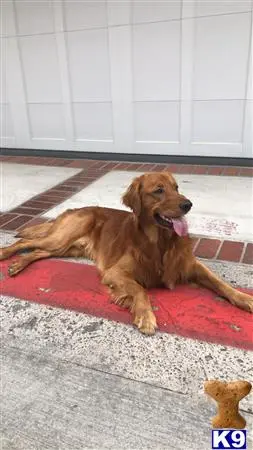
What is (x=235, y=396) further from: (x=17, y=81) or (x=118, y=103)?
(x=17, y=81)

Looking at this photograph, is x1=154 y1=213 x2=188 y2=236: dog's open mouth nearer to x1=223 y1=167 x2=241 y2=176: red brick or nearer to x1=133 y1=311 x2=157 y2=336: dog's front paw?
x1=133 y1=311 x2=157 y2=336: dog's front paw

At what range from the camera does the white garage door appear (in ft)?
15.9

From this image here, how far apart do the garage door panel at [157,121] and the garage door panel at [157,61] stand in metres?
0.11

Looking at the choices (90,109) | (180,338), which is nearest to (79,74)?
(90,109)

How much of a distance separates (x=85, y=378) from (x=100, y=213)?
1476mm

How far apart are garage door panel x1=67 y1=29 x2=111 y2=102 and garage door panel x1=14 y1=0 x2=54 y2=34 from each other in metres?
0.41

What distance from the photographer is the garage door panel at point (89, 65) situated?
5430 mm

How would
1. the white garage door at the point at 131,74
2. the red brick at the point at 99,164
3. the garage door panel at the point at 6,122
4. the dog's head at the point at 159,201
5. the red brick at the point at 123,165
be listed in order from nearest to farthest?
the dog's head at the point at 159,201, the white garage door at the point at 131,74, the red brick at the point at 123,165, the red brick at the point at 99,164, the garage door panel at the point at 6,122

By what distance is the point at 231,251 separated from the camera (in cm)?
306

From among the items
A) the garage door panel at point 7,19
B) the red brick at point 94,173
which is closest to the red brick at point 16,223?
the red brick at point 94,173

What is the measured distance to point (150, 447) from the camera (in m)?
1.54

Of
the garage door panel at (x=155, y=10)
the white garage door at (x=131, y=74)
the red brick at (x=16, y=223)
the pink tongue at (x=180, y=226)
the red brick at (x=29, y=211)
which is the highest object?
the garage door panel at (x=155, y=10)

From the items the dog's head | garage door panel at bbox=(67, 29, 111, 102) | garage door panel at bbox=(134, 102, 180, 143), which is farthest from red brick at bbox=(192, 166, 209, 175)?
the dog's head

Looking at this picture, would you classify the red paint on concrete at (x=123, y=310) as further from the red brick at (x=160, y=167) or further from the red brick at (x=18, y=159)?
the red brick at (x=18, y=159)
